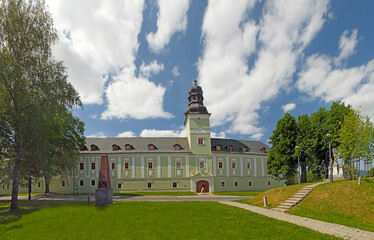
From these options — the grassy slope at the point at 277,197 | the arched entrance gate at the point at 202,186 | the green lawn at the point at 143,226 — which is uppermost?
the green lawn at the point at 143,226

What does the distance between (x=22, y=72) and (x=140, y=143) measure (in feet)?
101

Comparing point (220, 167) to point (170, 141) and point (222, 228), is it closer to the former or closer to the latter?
point (170, 141)

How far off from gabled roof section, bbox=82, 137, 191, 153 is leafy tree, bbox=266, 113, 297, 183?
16729mm

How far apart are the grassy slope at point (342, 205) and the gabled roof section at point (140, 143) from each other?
28419mm

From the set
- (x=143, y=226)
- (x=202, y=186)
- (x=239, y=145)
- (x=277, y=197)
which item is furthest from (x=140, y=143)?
(x=143, y=226)

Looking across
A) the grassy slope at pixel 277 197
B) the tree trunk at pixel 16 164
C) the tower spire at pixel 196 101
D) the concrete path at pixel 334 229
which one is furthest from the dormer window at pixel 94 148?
the concrete path at pixel 334 229

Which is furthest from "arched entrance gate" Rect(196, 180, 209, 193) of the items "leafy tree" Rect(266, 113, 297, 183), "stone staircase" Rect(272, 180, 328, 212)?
"stone staircase" Rect(272, 180, 328, 212)

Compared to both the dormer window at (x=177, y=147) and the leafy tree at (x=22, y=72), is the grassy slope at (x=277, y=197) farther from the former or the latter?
the dormer window at (x=177, y=147)

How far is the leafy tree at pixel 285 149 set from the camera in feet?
110

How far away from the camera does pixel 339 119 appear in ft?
99.7

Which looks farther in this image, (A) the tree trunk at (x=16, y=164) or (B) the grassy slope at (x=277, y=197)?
(B) the grassy slope at (x=277, y=197)

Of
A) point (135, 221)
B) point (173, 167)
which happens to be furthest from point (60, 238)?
point (173, 167)

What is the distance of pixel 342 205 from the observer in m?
15.6

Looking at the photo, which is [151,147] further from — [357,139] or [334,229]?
[334,229]
